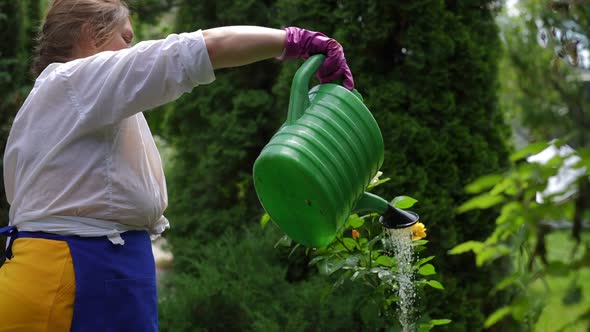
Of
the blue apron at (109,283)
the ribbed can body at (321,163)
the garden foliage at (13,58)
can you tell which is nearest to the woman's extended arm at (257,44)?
the ribbed can body at (321,163)

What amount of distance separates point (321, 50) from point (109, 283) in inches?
30.7

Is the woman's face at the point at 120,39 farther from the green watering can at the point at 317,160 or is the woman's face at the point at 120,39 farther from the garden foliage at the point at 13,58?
the garden foliage at the point at 13,58

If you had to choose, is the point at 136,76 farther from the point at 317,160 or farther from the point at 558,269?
the point at 558,269

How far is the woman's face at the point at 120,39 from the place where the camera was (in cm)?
199

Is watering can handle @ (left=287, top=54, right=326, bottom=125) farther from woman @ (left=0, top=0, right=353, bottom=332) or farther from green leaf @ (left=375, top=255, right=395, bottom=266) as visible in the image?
green leaf @ (left=375, top=255, right=395, bottom=266)

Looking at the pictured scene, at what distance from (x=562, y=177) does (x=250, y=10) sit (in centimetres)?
334

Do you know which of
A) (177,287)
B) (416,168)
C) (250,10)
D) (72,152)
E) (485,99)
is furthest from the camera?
(250,10)

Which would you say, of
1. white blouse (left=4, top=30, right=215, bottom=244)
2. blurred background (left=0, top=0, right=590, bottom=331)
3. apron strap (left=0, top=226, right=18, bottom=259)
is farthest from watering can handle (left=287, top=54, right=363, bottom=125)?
blurred background (left=0, top=0, right=590, bottom=331)

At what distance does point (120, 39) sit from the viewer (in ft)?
6.57

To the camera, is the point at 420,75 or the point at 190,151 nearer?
the point at 420,75

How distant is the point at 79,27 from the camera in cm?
197

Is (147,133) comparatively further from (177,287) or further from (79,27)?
(177,287)

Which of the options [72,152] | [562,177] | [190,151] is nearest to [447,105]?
[190,151]

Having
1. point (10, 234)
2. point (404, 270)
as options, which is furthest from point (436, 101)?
point (10, 234)
